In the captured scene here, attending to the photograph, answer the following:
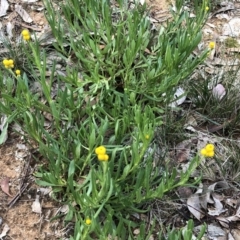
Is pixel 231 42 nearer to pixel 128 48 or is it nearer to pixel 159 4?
pixel 159 4

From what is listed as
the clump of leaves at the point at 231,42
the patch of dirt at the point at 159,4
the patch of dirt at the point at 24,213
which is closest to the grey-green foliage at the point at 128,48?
the patch of dirt at the point at 159,4

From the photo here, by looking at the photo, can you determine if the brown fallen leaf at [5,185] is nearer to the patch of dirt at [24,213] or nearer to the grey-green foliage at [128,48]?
the patch of dirt at [24,213]

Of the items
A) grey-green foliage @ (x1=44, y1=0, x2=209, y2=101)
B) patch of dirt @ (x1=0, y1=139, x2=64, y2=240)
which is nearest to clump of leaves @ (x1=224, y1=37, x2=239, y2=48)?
grey-green foliage @ (x1=44, y1=0, x2=209, y2=101)

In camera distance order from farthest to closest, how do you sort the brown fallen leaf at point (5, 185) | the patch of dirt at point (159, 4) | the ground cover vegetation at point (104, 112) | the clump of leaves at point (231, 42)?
1. the patch of dirt at point (159, 4)
2. the clump of leaves at point (231, 42)
3. the brown fallen leaf at point (5, 185)
4. the ground cover vegetation at point (104, 112)

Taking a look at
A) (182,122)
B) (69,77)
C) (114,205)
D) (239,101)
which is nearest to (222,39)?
(239,101)

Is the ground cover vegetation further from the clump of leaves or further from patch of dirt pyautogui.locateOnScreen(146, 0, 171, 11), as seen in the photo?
the clump of leaves

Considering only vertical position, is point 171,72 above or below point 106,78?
above

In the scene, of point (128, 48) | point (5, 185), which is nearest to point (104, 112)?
point (128, 48)

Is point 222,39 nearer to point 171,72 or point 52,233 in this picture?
point 171,72
